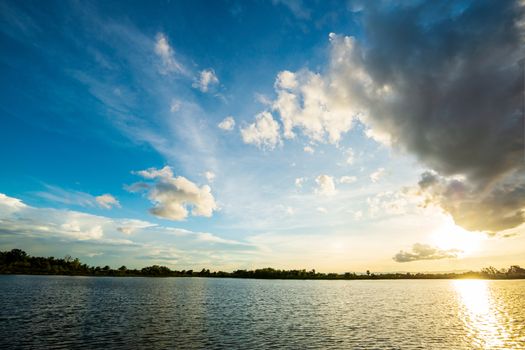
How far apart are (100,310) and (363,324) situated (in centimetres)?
6427

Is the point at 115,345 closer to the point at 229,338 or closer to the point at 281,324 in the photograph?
the point at 229,338

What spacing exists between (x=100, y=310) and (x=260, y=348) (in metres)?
54.3

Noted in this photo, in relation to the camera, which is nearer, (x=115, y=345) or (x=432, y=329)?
(x=115, y=345)

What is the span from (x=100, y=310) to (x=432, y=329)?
254 feet

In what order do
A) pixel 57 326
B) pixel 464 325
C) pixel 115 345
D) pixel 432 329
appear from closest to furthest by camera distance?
pixel 115 345
pixel 57 326
pixel 432 329
pixel 464 325

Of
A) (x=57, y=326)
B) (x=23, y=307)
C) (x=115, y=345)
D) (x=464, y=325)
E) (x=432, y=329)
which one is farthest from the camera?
(x=23, y=307)

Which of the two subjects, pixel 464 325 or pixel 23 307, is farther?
pixel 23 307

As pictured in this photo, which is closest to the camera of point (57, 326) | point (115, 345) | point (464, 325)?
point (115, 345)

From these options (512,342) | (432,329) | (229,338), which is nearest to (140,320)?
(229,338)

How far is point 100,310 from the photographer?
79375 mm

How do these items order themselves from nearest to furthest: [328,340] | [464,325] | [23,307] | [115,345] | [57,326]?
[115,345], [328,340], [57,326], [464,325], [23,307]

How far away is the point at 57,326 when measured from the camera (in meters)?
56.8

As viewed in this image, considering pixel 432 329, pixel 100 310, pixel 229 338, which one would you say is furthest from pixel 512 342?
pixel 100 310

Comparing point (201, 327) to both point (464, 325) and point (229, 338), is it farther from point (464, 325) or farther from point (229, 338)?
point (464, 325)
